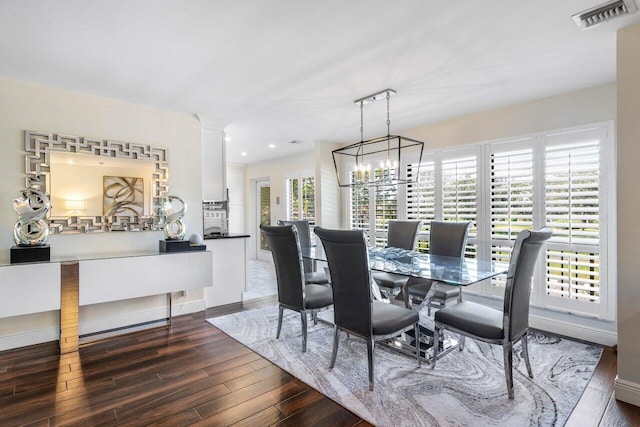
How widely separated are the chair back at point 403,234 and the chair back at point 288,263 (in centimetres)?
162

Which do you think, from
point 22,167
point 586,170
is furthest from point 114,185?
point 586,170

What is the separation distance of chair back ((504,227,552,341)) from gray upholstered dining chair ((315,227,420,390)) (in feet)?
2.07

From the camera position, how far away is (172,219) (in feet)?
11.7

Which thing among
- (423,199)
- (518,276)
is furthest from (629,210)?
(423,199)

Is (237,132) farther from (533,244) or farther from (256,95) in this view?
(533,244)

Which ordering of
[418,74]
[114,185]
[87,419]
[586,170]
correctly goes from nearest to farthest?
[87,419] < [418,74] < [586,170] < [114,185]

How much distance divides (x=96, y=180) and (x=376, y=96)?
2.92m

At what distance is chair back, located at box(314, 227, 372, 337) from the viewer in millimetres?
2205

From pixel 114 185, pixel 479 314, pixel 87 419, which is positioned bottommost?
pixel 87 419

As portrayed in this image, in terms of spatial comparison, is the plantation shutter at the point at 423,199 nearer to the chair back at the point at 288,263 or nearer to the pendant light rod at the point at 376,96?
the pendant light rod at the point at 376,96

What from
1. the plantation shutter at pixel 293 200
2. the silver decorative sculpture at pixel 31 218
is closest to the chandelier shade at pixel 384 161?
the plantation shutter at pixel 293 200

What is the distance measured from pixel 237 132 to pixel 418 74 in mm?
2877

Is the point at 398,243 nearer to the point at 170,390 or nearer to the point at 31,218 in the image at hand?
the point at 170,390

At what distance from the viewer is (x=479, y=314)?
7.70 ft
